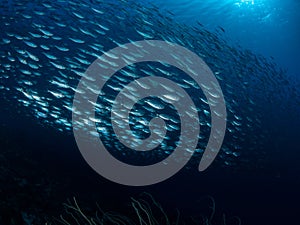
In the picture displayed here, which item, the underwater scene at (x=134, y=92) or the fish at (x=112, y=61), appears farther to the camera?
the underwater scene at (x=134, y=92)

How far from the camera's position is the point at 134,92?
9797 millimetres

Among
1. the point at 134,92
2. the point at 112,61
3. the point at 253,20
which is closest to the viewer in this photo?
the point at 112,61

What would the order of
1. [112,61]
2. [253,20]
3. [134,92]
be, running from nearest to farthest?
[112,61] < [253,20] < [134,92]

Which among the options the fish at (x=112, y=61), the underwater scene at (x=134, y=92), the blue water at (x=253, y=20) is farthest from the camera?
the blue water at (x=253, y=20)

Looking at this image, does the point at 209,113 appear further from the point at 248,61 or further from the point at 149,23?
the point at 149,23

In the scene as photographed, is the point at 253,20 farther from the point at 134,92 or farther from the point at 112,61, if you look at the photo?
the point at 112,61

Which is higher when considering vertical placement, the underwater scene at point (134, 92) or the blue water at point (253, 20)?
the blue water at point (253, 20)

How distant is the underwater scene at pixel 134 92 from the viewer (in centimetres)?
855

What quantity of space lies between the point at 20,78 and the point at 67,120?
3313 mm

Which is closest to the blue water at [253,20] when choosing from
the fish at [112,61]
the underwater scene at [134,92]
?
the underwater scene at [134,92]

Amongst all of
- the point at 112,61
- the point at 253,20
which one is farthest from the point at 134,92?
the point at 253,20

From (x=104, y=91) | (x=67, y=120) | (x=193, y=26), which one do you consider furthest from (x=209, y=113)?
(x=67, y=120)

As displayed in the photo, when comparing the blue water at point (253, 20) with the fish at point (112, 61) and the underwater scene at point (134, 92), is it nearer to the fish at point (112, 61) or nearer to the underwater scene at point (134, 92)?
the underwater scene at point (134, 92)

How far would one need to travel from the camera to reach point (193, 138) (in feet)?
40.7
